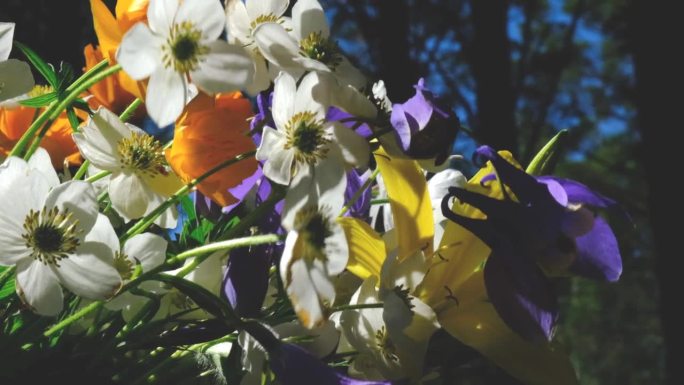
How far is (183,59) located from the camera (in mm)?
338

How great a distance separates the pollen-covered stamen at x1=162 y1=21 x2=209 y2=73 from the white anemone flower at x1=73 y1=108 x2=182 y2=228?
63 millimetres

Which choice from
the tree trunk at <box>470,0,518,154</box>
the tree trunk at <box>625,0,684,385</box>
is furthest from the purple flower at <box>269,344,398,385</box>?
the tree trunk at <box>470,0,518,154</box>

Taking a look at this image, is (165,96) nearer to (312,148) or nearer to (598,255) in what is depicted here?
(312,148)

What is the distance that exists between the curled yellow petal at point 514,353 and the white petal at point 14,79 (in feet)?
0.76

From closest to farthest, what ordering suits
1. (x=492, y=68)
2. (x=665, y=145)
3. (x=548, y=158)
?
1. (x=548, y=158)
2. (x=665, y=145)
3. (x=492, y=68)

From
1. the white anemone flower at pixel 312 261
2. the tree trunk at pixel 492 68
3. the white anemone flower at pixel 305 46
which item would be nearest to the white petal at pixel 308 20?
the white anemone flower at pixel 305 46

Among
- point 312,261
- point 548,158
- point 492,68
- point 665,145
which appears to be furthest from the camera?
point 492,68

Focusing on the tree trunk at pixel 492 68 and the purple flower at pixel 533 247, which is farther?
the tree trunk at pixel 492 68

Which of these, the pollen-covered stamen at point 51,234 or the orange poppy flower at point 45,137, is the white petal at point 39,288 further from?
the orange poppy flower at point 45,137

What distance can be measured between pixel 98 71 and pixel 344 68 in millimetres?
119

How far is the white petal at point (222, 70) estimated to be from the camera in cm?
34

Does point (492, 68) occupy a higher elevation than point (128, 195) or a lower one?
lower

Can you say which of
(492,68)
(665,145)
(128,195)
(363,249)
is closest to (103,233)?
(128,195)

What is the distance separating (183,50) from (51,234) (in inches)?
3.7
